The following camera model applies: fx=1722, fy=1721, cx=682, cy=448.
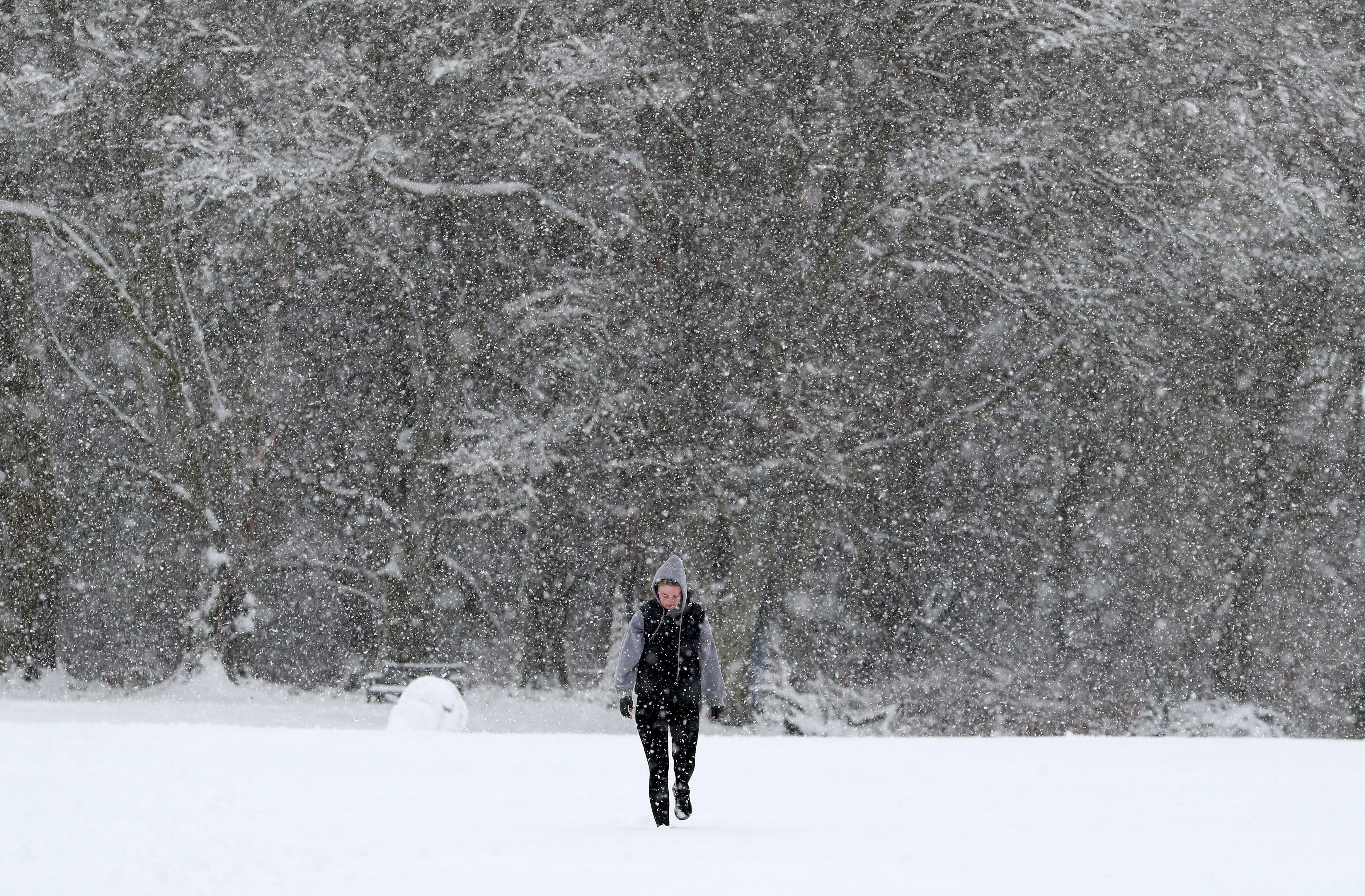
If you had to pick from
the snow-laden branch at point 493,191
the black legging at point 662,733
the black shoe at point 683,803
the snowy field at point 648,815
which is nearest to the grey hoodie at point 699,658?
the black legging at point 662,733

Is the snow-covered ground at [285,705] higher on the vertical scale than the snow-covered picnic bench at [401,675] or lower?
lower

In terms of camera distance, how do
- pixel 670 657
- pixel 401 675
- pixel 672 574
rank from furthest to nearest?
1. pixel 401 675
2. pixel 670 657
3. pixel 672 574

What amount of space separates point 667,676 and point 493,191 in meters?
12.2

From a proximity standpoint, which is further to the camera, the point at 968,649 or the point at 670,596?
the point at 968,649

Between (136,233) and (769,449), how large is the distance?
950cm

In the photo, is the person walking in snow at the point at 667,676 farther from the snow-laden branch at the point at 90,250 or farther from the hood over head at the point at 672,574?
the snow-laden branch at the point at 90,250

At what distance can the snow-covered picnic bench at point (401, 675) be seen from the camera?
2214 centimetres

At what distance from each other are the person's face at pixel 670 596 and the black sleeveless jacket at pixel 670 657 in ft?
0.24

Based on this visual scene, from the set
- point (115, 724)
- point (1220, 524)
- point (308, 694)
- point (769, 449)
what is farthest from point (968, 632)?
point (115, 724)

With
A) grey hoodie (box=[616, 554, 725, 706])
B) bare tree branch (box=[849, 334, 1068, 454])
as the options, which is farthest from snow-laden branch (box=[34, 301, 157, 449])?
grey hoodie (box=[616, 554, 725, 706])

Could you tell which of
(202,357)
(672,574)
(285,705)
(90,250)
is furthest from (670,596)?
(202,357)

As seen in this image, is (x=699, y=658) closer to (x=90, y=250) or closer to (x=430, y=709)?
(x=430, y=709)

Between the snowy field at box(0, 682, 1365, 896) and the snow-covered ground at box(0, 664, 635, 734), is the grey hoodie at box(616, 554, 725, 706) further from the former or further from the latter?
the snow-covered ground at box(0, 664, 635, 734)

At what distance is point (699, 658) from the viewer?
10.2 metres
